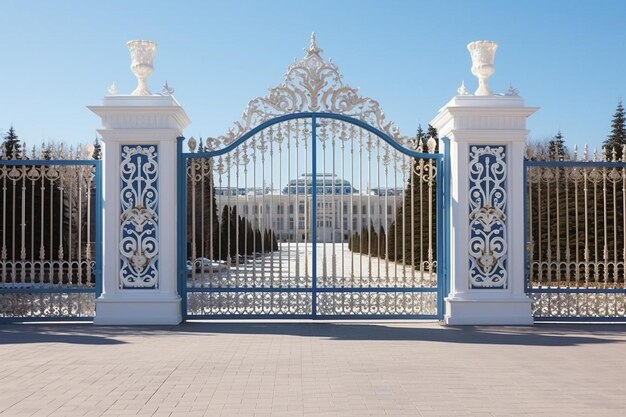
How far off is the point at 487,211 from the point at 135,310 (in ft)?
16.5

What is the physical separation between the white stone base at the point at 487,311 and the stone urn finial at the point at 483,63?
2931 mm

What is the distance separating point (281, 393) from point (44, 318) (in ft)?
19.1

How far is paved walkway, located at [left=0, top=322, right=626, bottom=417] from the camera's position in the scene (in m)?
5.61

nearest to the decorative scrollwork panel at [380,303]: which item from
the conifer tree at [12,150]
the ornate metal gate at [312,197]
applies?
the ornate metal gate at [312,197]

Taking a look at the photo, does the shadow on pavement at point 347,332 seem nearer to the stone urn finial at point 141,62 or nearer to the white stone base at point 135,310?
the white stone base at point 135,310

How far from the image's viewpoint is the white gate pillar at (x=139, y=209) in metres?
10.3

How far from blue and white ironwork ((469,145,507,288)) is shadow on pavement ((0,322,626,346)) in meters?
0.75

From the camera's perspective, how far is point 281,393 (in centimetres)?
603

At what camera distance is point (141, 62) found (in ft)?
35.1

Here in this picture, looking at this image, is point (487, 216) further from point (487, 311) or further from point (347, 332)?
point (347, 332)

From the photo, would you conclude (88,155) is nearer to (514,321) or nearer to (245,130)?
(245,130)

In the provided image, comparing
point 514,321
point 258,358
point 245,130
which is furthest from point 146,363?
point 514,321

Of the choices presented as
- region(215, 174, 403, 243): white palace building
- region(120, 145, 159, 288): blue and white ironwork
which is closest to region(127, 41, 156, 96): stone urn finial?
region(120, 145, 159, 288): blue and white ironwork

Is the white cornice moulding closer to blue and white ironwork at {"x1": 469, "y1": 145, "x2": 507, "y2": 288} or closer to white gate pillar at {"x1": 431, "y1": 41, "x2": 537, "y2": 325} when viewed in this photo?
white gate pillar at {"x1": 431, "y1": 41, "x2": 537, "y2": 325}
